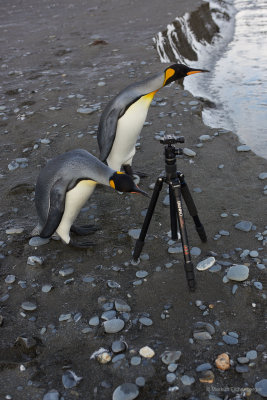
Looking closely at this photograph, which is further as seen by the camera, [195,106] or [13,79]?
[13,79]

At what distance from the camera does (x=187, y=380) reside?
2258 mm

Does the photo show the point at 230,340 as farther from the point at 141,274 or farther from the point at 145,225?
the point at 145,225

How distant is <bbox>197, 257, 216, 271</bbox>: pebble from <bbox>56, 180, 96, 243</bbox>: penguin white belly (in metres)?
1.01

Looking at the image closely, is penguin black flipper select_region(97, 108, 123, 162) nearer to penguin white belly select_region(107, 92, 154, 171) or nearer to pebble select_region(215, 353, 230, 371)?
penguin white belly select_region(107, 92, 154, 171)

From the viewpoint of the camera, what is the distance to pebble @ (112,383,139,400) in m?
2.20

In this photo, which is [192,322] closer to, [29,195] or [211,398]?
[211,398]

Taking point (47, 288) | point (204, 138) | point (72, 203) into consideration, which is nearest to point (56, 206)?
point (72, 203)

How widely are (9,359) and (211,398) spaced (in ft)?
4.00

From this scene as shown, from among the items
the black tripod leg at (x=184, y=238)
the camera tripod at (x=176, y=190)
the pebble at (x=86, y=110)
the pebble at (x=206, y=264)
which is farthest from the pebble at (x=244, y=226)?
the pebble at (x=86, y=110)

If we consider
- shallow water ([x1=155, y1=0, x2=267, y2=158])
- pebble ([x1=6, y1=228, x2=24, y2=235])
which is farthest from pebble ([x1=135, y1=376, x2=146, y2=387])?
shallow water ([x1=155, y1=0, x2=267, y2=158])

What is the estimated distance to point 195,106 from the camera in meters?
5.66

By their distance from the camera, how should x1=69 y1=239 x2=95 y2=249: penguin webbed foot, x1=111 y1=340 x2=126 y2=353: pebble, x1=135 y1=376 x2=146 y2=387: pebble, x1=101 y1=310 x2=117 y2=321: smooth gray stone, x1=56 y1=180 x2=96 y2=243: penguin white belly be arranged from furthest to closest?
x1=69 y1=239 x2=95 y2=249: penguin webbed foot < x1=56 y1=180 x2=96 y2=243: penguin white belly < x1=101 y1=310 x2=117 y2=321: smooth gray stone < x1=111 y1=340 x2=126 y2=353: pebble < x1=135 y1=376 x2=146 y2=387: pebble

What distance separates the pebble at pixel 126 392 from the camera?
86.7 inches

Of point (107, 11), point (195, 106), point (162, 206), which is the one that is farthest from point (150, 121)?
point (107, 11)
